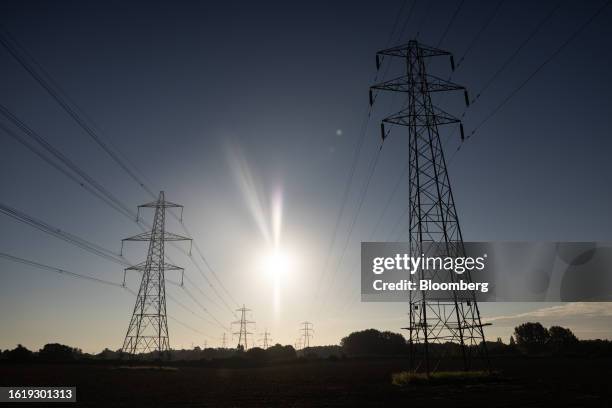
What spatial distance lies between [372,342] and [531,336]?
65.0 metres

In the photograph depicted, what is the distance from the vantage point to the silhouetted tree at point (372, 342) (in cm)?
17700

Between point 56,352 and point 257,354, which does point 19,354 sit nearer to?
point 56,352

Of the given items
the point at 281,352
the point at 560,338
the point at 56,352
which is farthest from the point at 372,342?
the point at 56,352

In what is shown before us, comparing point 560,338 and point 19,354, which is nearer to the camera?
point 19,354

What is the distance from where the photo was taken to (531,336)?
591 feet

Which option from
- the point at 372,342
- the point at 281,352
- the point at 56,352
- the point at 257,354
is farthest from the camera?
the point at 372,342

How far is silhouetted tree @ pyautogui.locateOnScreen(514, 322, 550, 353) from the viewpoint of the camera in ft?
577

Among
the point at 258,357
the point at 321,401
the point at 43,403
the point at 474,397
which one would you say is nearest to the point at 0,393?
the point at 43,403

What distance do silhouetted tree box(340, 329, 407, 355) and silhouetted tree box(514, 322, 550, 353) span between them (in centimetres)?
4703

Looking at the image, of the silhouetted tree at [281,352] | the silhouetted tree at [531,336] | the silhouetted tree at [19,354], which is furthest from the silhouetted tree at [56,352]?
the silhouetted tree at [531,336]

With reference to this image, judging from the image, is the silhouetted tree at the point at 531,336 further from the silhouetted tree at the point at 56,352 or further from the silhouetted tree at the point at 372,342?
the silhouetted tree at the point at 56,352

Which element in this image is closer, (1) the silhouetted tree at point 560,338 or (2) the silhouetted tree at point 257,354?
(2) the silhouetted tree at point 257,354

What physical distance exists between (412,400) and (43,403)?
19.3 meters

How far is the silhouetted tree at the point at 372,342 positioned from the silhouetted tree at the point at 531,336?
47.0 m
